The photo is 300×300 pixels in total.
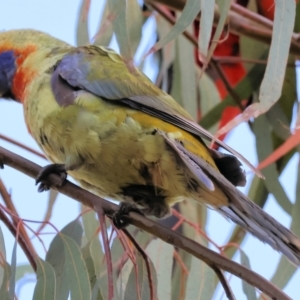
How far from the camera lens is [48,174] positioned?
4.22 feet

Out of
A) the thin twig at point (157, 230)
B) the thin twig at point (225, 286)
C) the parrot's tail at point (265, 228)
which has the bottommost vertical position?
the thin twig at point (225, 286)

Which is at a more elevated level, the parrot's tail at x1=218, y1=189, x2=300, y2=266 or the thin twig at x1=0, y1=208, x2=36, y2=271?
the parrot's tail at x1=218, y1=189, x2=300, y2=266

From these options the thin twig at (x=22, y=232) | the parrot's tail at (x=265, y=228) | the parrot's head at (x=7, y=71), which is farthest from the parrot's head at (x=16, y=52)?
the parrot's tail at (x=265, y=228)

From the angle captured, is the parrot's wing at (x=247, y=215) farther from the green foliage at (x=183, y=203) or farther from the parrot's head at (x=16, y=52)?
the parrot's head at (x=16, y=52)

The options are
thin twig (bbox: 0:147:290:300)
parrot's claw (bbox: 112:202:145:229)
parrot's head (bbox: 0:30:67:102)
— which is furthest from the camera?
parrot's head (bbox: 0:30:67:102)

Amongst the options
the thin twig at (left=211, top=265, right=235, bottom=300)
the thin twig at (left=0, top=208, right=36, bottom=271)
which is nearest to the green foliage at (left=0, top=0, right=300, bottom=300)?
the thin twig at (left=0, top=208, right=36, bottom=271)

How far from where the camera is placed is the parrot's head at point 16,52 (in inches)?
63.0

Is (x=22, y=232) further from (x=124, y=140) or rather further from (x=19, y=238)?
(x=124, y=140)

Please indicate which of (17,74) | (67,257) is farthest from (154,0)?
(67,257)

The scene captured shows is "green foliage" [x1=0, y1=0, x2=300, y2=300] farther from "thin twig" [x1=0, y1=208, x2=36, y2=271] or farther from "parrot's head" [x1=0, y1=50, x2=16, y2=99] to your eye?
"parrot's head" [x1=0, y1=50, x2=16, y2=99]

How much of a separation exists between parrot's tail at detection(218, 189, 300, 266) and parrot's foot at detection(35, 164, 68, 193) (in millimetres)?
338

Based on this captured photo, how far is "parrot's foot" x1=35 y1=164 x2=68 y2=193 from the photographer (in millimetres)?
1271

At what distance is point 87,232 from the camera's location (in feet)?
5.41

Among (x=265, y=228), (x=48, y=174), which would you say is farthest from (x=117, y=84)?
(x=265, y=228)
